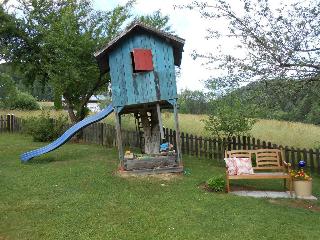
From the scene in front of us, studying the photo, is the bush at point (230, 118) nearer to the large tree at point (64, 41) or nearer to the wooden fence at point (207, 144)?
the wooden fence at point (207, 144)

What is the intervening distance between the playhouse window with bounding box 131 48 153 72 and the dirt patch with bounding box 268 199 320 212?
6254 millimetres

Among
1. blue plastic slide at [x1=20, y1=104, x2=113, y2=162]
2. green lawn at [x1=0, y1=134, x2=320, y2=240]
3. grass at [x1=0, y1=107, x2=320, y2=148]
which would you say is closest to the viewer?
green lawn at [x1=0, y1=134, x2=320, y2=240]

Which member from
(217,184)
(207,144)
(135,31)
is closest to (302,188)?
(217,184)

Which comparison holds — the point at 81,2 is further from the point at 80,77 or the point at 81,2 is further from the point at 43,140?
the point at 43,140

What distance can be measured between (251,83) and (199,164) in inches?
219

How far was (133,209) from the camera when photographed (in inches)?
362

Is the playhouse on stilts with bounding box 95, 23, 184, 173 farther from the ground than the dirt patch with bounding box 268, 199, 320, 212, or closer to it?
farther from the ground

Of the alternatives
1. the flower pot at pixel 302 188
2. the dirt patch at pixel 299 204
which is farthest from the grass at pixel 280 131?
the dirt patch at pixel 299 204

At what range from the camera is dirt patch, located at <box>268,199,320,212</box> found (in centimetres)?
984

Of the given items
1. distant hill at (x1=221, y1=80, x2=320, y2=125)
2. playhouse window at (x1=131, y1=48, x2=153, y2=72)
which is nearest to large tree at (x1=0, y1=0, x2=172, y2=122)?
playhouse window at (x1=131, y1=48, x2=153, y2=72)

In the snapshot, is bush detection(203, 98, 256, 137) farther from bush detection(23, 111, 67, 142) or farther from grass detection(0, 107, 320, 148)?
bush detection(23, 111, 67, 142)

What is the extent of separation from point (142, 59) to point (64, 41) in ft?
30.2

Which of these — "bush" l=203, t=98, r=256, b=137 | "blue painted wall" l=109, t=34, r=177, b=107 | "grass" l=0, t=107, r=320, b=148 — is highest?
"blue painted wall" l=109, t=34, r=177, b=107

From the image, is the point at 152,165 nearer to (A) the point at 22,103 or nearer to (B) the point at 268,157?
(B) the point at 268,157
